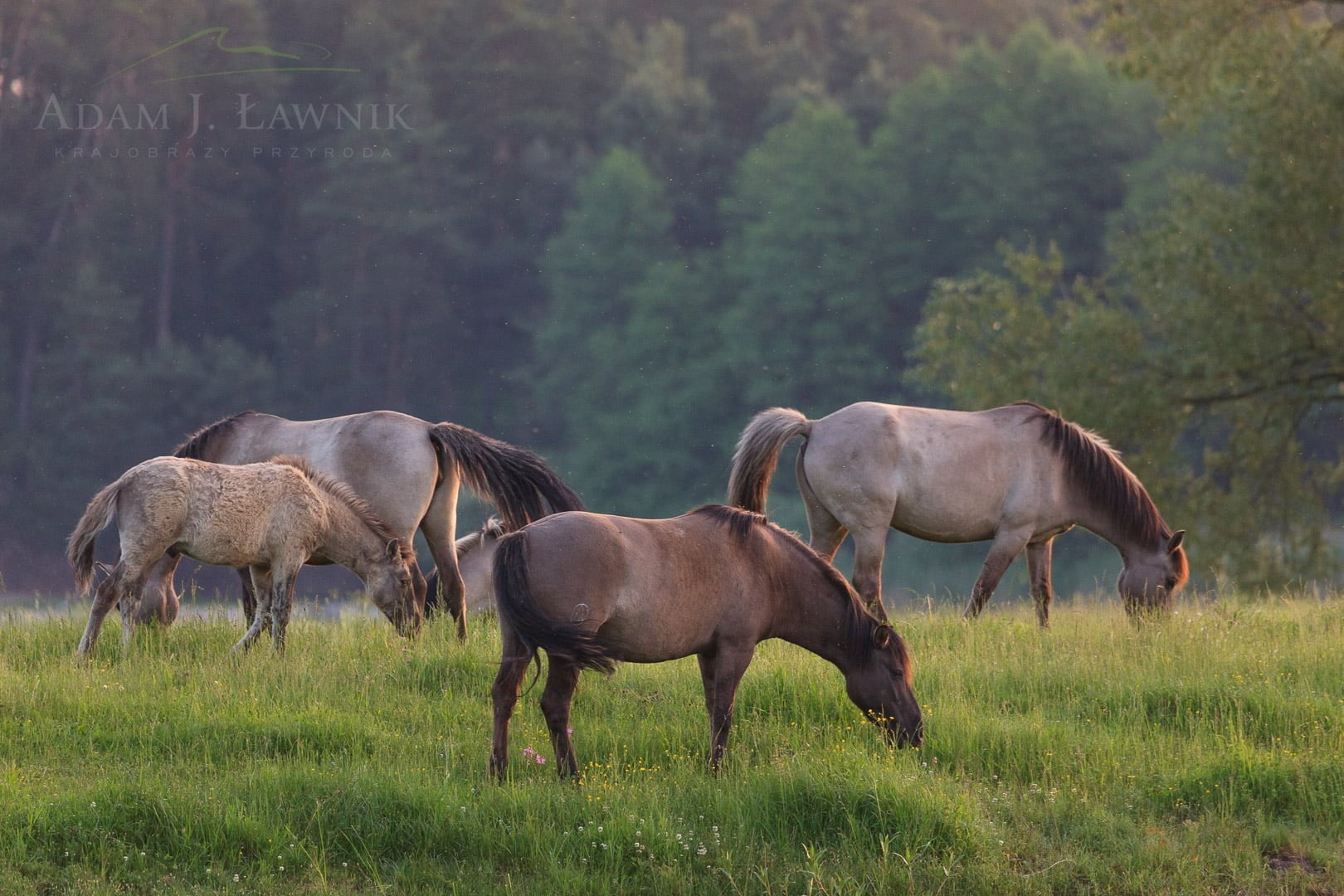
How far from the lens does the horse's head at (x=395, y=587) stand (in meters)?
10.4

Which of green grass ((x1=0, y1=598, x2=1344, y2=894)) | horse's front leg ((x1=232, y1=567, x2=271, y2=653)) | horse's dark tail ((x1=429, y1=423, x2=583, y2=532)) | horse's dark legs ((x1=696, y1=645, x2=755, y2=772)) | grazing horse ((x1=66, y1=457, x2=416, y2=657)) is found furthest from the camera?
horse's dark tail ((x1=429, y1=423, x2=583, y2=532))

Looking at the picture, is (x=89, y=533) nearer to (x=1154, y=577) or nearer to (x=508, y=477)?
(x=508, y=477)

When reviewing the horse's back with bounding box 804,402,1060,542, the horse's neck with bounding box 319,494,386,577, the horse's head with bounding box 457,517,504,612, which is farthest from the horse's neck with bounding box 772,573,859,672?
the horse's head with bounding box 457,517,504,612

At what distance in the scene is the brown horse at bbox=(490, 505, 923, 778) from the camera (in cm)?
675

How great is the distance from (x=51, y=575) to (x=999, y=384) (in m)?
29.3

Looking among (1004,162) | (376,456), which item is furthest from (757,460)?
(1004,162)

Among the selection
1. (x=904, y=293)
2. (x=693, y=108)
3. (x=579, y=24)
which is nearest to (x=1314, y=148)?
(x=904, y=293)

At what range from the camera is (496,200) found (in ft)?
178

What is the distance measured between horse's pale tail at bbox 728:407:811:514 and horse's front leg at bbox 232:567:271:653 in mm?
3500

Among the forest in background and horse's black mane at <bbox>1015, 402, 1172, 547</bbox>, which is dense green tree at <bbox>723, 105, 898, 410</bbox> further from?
horse's black mane at <bbox>1015, 402, 1172, 547</bbox>

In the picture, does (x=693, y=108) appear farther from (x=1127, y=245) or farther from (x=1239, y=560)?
(x=1239, y=560)

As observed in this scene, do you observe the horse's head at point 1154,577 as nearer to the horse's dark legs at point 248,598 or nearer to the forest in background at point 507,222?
the horse's dark legs at point 248,598

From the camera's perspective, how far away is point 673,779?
23.6 ft

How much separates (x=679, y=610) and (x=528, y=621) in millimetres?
783
